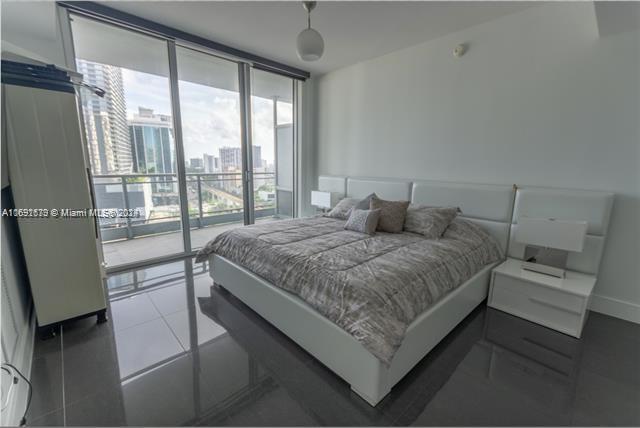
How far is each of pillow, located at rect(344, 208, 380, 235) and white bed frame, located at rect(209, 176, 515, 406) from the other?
0.82 metres

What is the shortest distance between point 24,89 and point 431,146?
360cm

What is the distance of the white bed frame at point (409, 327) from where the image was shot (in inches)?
61.2

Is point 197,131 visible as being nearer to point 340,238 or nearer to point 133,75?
point 133,75

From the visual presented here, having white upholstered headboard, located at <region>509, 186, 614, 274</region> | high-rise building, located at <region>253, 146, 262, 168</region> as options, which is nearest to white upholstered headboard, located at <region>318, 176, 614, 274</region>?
white upholstered headboard, located at <region>509, 186, 614, 274</region>

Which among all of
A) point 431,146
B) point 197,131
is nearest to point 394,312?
point 431,146

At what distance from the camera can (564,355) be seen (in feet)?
6.32

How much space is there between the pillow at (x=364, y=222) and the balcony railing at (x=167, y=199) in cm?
203

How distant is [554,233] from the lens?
226cm

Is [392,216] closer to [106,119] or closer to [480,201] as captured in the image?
[480,201]

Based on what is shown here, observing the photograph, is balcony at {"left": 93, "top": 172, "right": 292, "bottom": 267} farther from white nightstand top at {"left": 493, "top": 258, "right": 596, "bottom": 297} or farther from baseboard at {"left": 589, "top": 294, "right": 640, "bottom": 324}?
baseboard at {"left": 589, "top": 294, "right": 640, "bottom": 324}

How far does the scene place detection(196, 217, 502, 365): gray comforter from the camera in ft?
5.08

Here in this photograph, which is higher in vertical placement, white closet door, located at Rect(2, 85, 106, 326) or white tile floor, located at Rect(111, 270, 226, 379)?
white closet door, located at Rect(2, 85, 106, 326)

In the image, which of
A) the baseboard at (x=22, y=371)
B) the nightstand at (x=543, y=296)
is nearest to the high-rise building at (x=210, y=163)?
the baseboard at (x=22, y=371)

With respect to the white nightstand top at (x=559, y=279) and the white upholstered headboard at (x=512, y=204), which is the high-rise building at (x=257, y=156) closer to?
the white upholstered headboard at (x=512, y=204)
